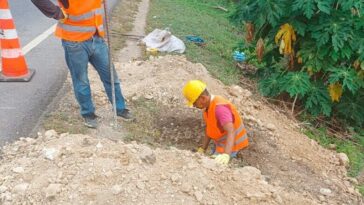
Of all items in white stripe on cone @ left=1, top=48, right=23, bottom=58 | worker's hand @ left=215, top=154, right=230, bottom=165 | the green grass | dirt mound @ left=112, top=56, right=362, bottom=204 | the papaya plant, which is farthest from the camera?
the green grass

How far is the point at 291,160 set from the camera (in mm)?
4668

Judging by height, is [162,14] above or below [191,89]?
below

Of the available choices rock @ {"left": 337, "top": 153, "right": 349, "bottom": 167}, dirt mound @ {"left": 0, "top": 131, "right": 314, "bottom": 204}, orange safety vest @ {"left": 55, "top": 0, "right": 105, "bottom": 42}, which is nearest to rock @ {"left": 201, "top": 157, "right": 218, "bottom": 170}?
dirt mound @ {"left": 0, "top": 131, "right": 314, "bottom": 204}

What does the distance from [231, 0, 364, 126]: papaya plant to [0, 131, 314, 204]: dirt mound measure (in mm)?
2456

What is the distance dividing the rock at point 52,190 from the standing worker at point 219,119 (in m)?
1.30

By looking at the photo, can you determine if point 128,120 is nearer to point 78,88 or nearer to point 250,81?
point 78,88

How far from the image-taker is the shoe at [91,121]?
168 inches

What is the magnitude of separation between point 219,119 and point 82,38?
148 cm

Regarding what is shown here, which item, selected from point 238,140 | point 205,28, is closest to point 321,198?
point 238,140

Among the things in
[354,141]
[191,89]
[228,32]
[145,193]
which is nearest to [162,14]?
[228,32]

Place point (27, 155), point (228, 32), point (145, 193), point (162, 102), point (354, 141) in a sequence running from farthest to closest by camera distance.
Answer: point (228, 32) < point (354, 141) < point (162, 102) < point (27, 155) < point (145, 193)

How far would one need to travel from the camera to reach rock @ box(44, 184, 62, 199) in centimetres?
286

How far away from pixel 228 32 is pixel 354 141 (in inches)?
203

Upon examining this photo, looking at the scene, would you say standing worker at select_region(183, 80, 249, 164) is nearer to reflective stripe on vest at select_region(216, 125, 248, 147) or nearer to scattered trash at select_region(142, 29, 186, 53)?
reflective stripe on vest at select_region(216, 125, 248, 147)
